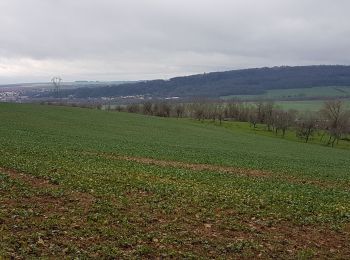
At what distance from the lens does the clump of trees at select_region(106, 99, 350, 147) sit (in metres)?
106

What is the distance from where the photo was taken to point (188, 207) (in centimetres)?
1419

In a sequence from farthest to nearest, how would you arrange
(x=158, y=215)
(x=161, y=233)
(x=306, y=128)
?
1. (x=306, y=128)
2. (x=158, y=215)
3. (x=161, y=233)

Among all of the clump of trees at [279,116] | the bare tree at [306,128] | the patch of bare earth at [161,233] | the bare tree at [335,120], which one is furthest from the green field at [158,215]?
the bare tree at [306,128]

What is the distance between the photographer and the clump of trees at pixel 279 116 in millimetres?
106250

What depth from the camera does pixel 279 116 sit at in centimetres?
11838

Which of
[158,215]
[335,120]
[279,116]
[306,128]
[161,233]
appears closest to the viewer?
[161,233]

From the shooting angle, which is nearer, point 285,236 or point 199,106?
point 285,236

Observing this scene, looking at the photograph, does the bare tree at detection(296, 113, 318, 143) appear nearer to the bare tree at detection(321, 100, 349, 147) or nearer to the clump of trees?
the clump of trees

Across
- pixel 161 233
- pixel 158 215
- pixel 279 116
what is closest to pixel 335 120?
pixel 279 116

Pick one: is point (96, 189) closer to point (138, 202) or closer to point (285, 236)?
point (138, 202)

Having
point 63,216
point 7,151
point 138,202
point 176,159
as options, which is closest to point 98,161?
point 7,151

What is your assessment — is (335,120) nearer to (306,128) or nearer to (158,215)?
(306,128)

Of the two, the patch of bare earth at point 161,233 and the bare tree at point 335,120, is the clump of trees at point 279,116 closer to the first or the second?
the bare tree at point 335,120

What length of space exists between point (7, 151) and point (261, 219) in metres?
17.5
